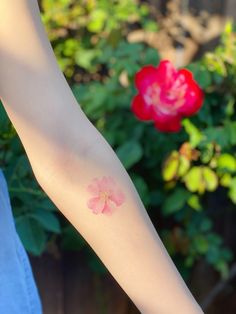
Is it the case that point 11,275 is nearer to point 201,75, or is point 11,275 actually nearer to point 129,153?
point 129,153

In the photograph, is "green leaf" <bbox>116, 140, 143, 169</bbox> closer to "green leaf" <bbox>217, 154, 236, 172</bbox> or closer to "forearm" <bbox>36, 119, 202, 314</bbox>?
"green leaf" <bbox>217, 154, 236, 172</bbox>

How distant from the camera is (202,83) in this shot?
1893 mm

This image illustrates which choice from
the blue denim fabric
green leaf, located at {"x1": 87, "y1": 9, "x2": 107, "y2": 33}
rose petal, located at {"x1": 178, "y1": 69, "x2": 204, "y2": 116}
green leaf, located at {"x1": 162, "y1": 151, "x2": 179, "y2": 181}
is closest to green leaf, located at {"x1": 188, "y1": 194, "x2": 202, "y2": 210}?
green leaf, located at {"x1": 162, "y1": 151, "x2": 179, "y2": 181}

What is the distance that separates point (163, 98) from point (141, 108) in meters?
0.06

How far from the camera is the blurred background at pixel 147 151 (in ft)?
6.15

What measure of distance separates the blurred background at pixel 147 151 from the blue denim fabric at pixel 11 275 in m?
0.57

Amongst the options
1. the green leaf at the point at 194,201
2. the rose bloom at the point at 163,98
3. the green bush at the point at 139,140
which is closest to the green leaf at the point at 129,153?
the green bush at the point at 139,140

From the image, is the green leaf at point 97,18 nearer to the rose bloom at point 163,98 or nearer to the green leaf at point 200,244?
the rose bloom at point 163,98

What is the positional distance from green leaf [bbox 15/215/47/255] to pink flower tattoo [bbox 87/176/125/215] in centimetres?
83

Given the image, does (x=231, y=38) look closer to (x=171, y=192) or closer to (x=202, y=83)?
(x=202, y=83)

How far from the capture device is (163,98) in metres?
1.80

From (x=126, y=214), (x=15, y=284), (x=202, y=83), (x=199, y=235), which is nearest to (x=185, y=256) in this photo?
(x=199, y=235)

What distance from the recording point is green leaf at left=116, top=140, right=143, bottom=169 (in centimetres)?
186

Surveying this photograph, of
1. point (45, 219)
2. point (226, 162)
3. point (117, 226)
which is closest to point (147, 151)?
point (226, 162)
